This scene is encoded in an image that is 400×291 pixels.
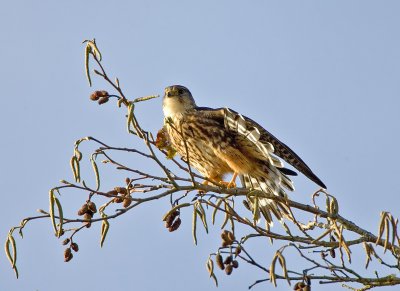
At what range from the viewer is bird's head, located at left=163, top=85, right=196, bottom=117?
5719mm

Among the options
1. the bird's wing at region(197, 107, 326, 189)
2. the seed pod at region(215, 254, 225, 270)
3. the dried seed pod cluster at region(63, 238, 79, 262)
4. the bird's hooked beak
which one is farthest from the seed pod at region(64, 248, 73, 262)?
the bird's hooked beak

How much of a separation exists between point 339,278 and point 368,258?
401mm

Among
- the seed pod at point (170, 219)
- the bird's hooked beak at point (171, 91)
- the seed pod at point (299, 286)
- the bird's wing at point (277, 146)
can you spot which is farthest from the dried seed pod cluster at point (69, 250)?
the bird's hooked beak at point (171, 91)

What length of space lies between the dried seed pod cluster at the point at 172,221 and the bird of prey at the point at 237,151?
5.20 feet

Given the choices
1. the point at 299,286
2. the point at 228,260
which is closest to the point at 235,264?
the point at 228,260

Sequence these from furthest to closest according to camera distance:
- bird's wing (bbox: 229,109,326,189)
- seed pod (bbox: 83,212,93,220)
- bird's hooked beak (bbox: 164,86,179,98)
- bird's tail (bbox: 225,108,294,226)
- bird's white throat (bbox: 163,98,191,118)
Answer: bird's hooked beak (bbox: 164,86,179,98) < bird's white throat (bbox: 163,98,191,118) < bird's tail (bbox: 225,108,294,226) < bird's wing (bbox: 229,109,326,189) < seed pod (bbox: 83,212,93,220)

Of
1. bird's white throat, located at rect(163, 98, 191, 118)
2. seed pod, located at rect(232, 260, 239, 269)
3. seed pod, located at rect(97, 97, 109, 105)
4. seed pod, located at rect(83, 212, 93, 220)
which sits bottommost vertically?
seed pod, located at rect(232, 260, 239, 269)

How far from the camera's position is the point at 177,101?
5828 mm

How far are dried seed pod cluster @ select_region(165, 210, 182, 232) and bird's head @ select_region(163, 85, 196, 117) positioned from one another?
103 inches

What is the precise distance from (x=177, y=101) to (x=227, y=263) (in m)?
3.04

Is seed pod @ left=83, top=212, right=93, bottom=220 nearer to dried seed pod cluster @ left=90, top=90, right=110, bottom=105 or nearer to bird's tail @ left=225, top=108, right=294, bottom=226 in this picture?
dried seed pod cluster @ left=90, top=90, right=110, bottom=105

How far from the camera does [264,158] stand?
5020 millimetres

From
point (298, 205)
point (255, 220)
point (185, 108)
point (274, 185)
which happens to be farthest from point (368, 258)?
point (185, 108)

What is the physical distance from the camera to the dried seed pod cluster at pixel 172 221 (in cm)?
306
